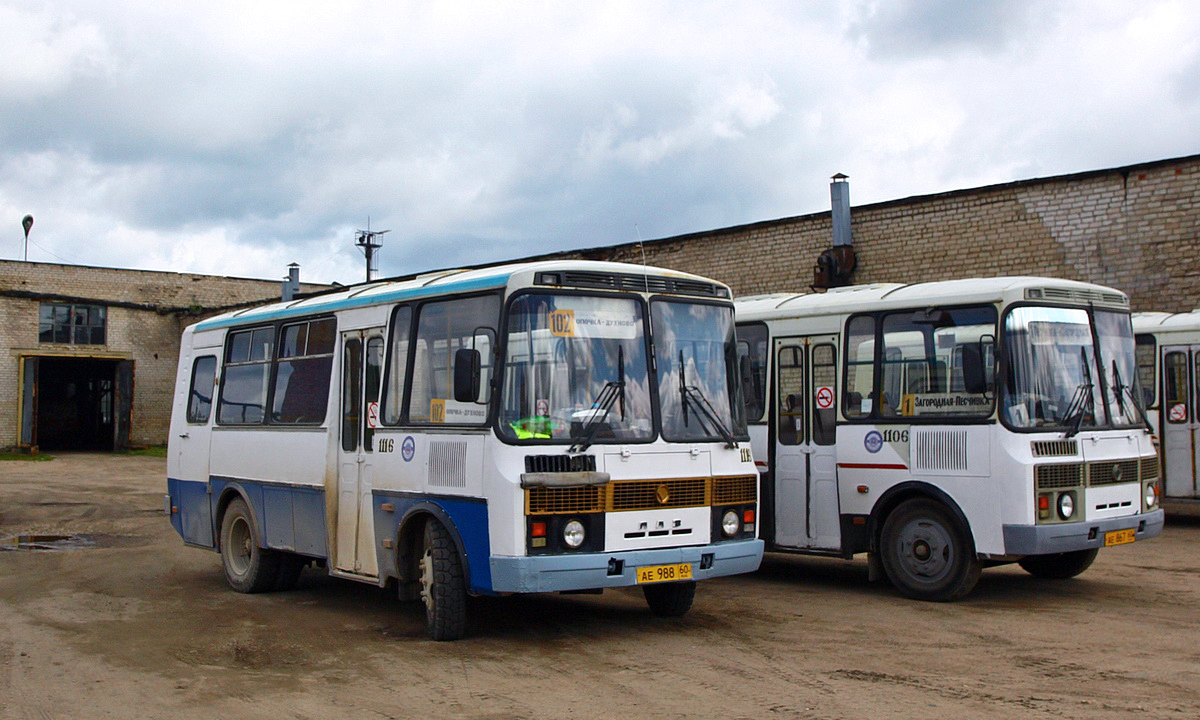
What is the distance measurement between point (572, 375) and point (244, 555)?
17.6ft

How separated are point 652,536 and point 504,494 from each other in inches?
46.5

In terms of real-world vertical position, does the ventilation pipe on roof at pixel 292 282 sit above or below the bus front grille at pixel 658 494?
above

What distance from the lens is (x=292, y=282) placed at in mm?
44562

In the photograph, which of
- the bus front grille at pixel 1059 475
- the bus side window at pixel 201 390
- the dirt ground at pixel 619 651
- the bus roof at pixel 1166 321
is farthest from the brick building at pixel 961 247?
the bus side window at pixel 201 390

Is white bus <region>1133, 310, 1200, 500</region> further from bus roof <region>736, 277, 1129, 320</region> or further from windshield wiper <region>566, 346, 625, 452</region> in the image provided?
windshield wiper <region>566, 346, 625, 452</region>

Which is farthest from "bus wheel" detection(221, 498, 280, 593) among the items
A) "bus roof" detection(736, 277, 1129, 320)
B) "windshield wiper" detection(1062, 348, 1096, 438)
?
"windshield wiper" detection(1062, 348, 1096, 438)

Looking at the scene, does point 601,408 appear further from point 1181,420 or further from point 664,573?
point 1181,420

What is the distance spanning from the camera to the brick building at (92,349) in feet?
131

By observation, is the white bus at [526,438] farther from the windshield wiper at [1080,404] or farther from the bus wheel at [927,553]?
the windshield wiper at [1080,404]

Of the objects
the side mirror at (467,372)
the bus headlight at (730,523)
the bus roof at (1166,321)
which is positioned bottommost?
the bus headlight at (730,523)

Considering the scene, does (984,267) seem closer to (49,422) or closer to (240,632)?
(240,632)

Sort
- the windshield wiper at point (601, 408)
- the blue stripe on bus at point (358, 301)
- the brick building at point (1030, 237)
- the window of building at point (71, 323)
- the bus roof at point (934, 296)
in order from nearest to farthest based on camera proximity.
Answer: the windshield wiper at point (601, 408) < the blue stripe on bus at point (358, 301) < the bus roof at point (934, 296) < the brick building at point (1030, 237) < the window of building at point (71, 323)

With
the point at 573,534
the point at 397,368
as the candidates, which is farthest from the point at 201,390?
the point at 573,534

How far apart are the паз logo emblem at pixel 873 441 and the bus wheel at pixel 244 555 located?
5.87 meters
